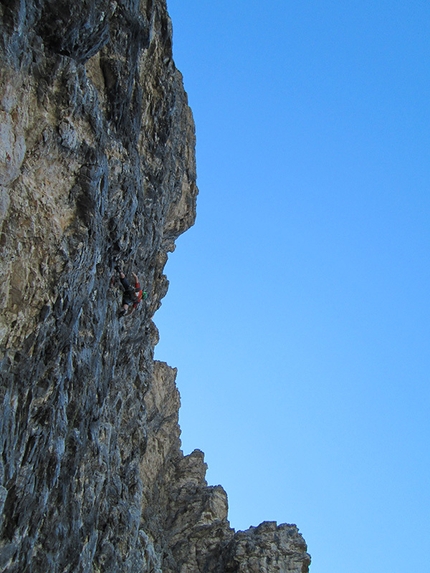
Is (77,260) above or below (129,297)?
below

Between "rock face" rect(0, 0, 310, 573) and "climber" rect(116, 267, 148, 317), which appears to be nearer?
"rock face" rect(0, 0, 310, 573)

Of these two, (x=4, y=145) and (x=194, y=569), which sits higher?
(x=4, y=145)

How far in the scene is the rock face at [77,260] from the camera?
13.6 metres

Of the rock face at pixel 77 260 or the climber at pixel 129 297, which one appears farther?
the climber at pixel 129 297

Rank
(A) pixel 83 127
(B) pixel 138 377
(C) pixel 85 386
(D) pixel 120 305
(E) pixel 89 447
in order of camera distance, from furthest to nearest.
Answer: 1. (B) pixel 138 377
2. (D) pixel 120 305
3. (E) pixel 89 447
4. (C) pixel 85 386
5. (A) pixel 83 127

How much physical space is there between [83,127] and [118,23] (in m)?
5.28

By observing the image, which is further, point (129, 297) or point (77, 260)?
point (129, 297)

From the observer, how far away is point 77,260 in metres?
15.5

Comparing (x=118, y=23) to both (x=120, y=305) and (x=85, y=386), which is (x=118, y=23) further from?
(x=85, y=386)

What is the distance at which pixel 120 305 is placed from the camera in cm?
2202

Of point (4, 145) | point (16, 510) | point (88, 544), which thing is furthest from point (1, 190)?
point (88, 544)

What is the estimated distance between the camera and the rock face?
13586mm

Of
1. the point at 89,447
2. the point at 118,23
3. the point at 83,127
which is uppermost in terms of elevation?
the point at 118,23

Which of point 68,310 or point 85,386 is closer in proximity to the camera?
point 68,310
